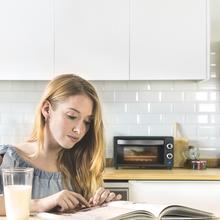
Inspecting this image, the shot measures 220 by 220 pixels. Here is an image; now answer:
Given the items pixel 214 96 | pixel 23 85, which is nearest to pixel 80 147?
pixel 23 85

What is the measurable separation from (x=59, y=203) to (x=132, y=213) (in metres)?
0.27

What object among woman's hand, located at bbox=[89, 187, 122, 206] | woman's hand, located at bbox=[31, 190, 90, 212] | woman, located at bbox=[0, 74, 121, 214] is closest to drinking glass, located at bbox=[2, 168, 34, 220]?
woman's hand, located at bbox=[31, 190, 90, 212]

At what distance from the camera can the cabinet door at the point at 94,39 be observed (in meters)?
3.63

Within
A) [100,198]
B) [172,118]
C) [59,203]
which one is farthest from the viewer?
[172,118]

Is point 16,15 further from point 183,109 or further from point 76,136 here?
point 76,136

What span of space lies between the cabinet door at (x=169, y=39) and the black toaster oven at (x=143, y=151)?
442mm

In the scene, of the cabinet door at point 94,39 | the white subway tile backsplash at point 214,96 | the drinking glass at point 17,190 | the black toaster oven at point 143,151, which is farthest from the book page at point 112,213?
the white subway tile backsplash at point 214,96

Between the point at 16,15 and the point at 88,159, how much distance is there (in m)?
1.80

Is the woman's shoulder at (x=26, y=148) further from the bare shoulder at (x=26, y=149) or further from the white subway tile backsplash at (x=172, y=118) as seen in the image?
the white subway tile backsplash at (x=172, y=118)

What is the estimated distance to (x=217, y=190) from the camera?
10.9 feet

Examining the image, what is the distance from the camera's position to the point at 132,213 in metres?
1.58

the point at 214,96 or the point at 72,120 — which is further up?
the point at 214,96

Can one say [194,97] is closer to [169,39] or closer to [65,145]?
[169,39]

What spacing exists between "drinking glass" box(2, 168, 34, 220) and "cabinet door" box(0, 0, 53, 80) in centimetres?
222
